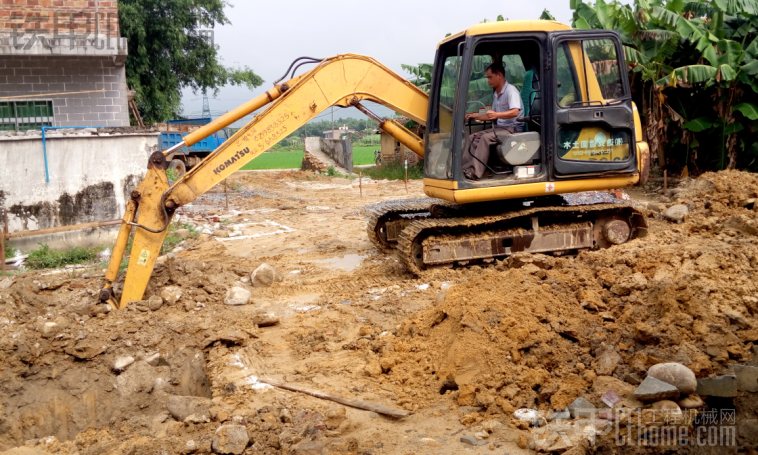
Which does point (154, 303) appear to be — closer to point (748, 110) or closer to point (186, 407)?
point (186, 407)

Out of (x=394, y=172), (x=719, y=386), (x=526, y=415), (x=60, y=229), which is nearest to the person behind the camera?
(x=719, y=386)

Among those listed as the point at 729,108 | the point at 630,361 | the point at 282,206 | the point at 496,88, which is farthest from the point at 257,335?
the point at 729,108

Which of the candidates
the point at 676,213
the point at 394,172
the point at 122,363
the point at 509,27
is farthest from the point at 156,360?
the point at 394,172

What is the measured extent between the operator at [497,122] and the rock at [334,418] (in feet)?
11.4

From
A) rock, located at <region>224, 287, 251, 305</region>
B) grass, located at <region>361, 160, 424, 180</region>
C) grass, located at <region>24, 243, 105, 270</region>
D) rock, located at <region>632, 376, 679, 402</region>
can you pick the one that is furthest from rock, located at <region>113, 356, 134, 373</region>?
grass, located at <region>361, 160, 424, 180</region>

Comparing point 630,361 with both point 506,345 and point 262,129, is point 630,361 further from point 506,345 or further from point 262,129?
point 262,129

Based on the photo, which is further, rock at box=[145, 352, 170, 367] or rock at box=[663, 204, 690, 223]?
rock at box=[663, 204, 690, 223]

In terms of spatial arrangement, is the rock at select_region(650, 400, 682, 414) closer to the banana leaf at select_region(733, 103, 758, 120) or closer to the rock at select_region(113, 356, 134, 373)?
the rock at select_region(113, 356, 134, 373)

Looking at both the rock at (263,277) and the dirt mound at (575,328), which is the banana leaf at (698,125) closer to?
the dirt mound at (575,328)

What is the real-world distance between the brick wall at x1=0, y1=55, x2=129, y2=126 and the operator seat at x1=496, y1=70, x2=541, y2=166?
30.0 ft

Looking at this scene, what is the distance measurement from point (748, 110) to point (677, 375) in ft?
38.5

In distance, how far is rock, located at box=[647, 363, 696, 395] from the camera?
3.58m

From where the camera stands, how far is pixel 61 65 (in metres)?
12.2

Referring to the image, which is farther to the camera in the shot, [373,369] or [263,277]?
[263,277]
